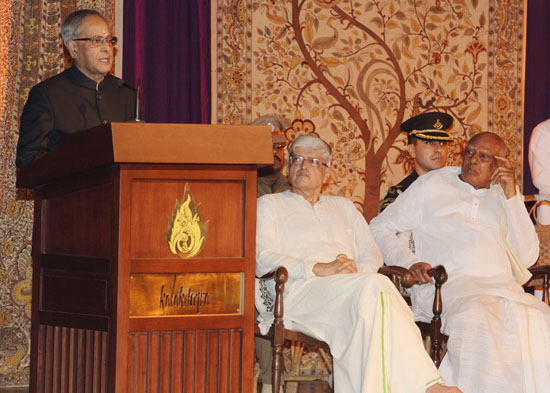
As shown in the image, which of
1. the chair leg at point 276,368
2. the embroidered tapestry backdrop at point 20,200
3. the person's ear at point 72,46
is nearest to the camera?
the person's ear at point 72,46

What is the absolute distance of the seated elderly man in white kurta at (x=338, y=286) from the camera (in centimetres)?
305

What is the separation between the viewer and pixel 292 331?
11.4 feet

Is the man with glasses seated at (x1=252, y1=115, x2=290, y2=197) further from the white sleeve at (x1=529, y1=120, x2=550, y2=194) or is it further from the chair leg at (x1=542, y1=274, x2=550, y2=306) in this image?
the white sleeve at (x1=529, y1=120, x2=550, y2=194)

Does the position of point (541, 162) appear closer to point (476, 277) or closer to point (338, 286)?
point (476, 277)

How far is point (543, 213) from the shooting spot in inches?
201

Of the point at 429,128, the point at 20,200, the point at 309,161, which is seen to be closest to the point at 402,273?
the point at 309,161

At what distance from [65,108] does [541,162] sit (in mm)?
3274

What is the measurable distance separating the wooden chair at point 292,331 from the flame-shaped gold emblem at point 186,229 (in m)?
0.94

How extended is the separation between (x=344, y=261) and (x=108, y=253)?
1.36 meters

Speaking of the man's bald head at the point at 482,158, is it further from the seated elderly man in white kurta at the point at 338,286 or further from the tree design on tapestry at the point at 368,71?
the tree design on tapestry at the point at 368,71

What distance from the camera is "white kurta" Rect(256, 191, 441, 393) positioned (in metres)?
3.05

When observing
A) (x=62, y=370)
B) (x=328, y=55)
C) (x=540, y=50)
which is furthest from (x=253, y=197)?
(x=540, y=50)

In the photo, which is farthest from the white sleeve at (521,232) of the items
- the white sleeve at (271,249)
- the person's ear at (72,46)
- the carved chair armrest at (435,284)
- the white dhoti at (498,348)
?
the person's ear at (72,46)

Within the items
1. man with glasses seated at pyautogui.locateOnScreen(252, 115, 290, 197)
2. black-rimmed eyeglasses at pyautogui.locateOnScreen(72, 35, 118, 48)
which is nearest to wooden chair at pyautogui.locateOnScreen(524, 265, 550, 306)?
man with glasses seated at pyautogui.locateOnScreen(252, 115, 290, 197)
